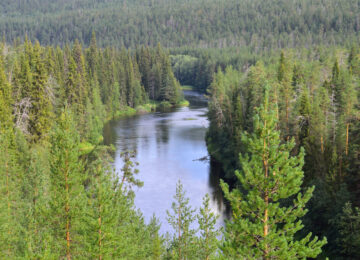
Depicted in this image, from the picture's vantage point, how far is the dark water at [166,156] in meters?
55.2

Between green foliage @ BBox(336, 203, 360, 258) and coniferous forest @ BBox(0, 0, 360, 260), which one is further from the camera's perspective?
green foliage @ BBox(336, 203, 360, 258)

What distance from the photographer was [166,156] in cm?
7694

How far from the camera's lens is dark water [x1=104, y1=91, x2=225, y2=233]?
55.2 metres

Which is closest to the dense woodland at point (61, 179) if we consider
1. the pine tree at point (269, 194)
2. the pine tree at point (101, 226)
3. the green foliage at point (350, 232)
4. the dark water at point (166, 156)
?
the pine tree at point (101, 226)

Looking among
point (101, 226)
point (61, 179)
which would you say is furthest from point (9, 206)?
point (101, 226)

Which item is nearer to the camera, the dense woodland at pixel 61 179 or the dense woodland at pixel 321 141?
the dense woodland at pixel 61 179

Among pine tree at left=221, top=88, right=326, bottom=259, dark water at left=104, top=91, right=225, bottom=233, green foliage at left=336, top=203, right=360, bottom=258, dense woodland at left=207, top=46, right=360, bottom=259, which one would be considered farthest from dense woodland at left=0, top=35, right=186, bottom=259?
green foliage at left=336, top=203, right=360, bottom=258

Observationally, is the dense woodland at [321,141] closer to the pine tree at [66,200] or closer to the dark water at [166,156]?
the dark water at [166,156]

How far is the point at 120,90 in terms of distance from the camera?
134 meters

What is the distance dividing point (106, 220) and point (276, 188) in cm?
899

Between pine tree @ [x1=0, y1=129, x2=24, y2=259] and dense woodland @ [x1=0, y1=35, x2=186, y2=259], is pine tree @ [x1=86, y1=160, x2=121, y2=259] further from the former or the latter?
pine tree @ [x1=0, y1=129, x2=24, y2=259]

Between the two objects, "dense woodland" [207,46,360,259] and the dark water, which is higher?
"dense woodland" [207,46,360,259]

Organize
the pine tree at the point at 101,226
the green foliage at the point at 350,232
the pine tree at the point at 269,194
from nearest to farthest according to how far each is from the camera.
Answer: the pine tree at the point at 269,194
the pine tree at the point at 101,226
the green foliage at the point at 350,232

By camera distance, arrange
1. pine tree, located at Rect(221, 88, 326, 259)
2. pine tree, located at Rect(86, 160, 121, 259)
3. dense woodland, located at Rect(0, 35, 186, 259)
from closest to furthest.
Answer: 1. pine tree, located at Rect(221, 88, 326, 259)
2. pine tree, located at Rect(86, 160, 121, 259)
3. dense woodland, located at Rect(0, 35, 186, 259)
